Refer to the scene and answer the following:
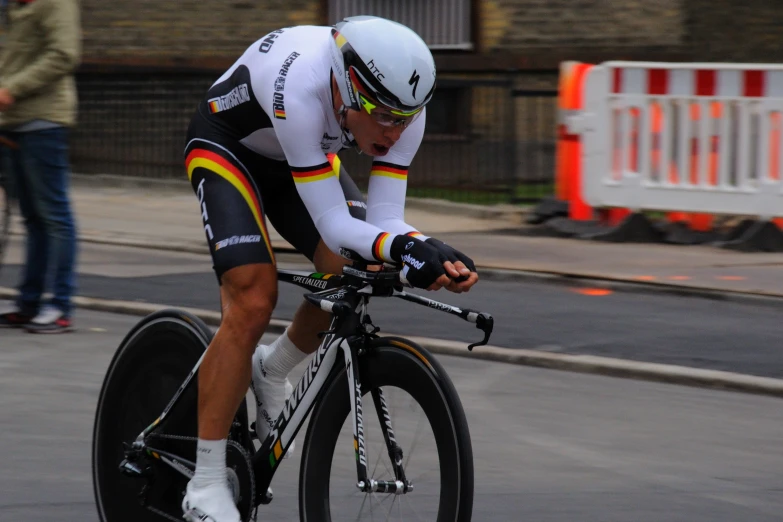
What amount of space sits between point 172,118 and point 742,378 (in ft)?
35.7

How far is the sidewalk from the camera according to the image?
10516 millimetres

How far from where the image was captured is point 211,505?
4.40m

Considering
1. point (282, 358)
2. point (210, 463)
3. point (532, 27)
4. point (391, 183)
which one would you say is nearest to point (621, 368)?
point (282, 358)

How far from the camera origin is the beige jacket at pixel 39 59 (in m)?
8.18

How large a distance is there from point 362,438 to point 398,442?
Answer: 0.36 ft

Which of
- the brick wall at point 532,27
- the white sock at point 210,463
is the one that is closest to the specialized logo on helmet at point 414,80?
the white sock at point 210,463

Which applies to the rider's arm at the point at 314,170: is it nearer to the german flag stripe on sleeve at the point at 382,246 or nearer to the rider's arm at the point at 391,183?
the german flag stripe on sleeve at the point at 382,246

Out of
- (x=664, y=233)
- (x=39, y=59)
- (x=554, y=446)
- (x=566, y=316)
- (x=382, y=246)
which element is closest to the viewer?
(x=382, y=246)

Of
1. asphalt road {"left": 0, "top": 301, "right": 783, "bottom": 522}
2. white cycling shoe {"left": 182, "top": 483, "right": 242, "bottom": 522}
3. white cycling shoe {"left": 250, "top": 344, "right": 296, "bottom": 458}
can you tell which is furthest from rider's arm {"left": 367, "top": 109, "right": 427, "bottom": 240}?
asphalt road {"left": 0, "top": 301, "right": 783, "bottom": 522}

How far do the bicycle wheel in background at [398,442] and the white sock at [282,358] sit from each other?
47 centimetres

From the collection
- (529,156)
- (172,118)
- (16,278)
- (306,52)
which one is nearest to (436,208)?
(529,156)

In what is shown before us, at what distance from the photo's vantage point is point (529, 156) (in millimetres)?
15680

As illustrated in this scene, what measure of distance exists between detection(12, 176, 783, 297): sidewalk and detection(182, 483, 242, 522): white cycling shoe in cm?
601

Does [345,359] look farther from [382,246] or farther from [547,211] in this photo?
[547,211]
